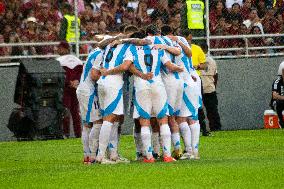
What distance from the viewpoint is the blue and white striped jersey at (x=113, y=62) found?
20312mm

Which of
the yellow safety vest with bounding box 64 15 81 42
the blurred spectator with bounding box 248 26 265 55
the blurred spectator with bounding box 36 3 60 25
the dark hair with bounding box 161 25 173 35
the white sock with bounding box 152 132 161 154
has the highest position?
the dark hair with bounding box 161 25 173 35

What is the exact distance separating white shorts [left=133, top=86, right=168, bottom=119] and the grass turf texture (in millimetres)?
865

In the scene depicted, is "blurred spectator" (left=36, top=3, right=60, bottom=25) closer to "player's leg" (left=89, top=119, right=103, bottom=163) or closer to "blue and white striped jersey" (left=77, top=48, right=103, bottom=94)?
"blue and white striped jersey" (left=77, top=48, right=103, bottom=94)

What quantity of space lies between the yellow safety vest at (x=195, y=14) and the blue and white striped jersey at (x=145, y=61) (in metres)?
10.4

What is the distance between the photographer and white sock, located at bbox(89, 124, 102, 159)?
68.5ft

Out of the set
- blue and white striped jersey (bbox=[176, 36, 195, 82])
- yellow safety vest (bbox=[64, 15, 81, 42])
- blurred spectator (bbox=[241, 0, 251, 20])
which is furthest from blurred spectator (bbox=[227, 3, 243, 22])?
→ blue and white striped jersey (bbox=[176, 36, 195, 82])

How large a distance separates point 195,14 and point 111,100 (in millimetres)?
11116

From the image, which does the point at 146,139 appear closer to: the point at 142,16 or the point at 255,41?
the point at 142,16

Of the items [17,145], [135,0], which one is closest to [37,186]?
[17,145]

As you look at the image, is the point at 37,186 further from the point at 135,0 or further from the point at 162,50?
the point at 135,0

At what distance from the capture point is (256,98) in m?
32.9

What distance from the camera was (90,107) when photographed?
21.0m

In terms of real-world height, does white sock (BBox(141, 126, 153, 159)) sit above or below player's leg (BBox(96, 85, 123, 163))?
below

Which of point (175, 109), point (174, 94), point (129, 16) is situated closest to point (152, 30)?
point (174, 94)
